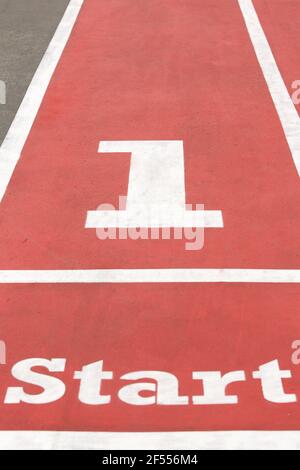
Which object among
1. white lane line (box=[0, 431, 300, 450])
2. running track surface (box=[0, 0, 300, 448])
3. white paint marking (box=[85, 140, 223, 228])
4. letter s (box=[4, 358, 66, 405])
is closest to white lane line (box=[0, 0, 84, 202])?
running track surface (box=[0, 0, 300, 448])

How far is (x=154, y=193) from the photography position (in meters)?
9.48

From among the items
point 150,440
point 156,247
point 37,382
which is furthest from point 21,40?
point 150,440

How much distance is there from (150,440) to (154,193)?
386 centimetres

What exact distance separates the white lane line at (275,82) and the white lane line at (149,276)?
2.28m

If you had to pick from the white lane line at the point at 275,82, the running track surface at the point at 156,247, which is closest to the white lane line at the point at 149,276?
the running track surface at the point at 156,247

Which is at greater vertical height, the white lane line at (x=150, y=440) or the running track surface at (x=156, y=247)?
the running track surface at (x=156, y=247)

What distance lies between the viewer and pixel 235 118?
37.0ft

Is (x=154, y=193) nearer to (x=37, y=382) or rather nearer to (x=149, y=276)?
(x=149, y=276)

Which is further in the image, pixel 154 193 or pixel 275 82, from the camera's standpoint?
pixel 275 82

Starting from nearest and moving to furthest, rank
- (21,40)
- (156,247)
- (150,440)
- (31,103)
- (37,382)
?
(150,440) → (37,382) → (156,247) → (31,103) → (21,40)

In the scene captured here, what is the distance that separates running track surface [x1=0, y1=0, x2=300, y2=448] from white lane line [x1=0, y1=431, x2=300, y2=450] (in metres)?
0.02

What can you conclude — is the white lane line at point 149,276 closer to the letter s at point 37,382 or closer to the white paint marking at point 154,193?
the white paint marking at point 154,193

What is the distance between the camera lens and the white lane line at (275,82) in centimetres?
1073

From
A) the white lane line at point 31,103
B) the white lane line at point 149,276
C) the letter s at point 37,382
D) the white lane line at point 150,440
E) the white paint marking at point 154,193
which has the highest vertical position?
the white lane line at point 31,103
